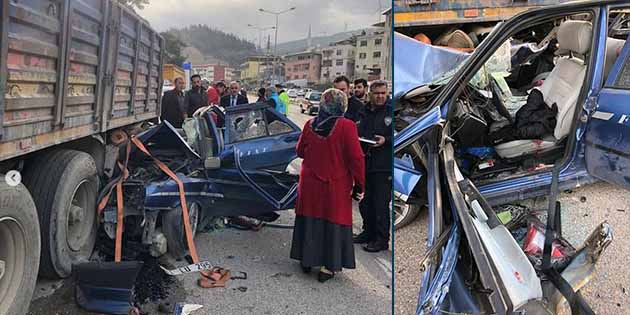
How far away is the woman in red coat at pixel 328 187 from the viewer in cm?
331

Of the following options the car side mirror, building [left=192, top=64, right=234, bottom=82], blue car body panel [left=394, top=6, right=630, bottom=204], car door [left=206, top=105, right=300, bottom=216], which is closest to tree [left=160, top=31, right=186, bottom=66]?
building [left=192, top=64, right=234, bottom=82]

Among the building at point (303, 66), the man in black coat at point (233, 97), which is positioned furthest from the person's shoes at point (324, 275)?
the man in black coat at point (233, 97)

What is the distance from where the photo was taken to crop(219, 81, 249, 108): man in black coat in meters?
4.60

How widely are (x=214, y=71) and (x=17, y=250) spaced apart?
268 centimetres

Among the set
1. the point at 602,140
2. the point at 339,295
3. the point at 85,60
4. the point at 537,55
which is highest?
the point at 537,55

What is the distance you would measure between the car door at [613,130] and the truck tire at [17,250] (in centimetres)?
326

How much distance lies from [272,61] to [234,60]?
38 cm

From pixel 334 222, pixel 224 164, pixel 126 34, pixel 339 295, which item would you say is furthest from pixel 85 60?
pixel 339 295

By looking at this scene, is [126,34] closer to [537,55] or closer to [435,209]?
[435,209]

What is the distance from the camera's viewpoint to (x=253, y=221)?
459 centimetres

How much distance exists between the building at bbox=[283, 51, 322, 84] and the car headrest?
1900 mm

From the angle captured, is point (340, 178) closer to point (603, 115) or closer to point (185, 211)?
point (185, 211)

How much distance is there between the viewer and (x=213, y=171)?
385 centimetres

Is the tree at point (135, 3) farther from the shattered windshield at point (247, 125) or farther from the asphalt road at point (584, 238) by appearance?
the asphalt road at point (584, 238)
